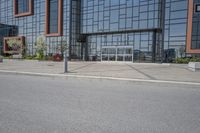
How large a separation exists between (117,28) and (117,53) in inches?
207

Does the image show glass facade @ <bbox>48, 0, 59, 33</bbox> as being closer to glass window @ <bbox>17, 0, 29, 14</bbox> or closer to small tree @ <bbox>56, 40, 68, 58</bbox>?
small tree @ <bbox>56, 40, 68, 58</bbox>

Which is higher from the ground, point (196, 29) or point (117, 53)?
point (196, 29)

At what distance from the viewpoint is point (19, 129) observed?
423cm

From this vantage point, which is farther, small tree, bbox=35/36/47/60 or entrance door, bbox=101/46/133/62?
small tree, bbox=35/36/47/60

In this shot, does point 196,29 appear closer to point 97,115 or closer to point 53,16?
point 97,115

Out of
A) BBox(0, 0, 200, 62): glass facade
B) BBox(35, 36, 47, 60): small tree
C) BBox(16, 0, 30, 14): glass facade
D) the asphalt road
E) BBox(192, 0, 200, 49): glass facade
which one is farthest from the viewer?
BBox(16, 0, 30, 14): glass facade

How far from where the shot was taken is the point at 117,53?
136ft

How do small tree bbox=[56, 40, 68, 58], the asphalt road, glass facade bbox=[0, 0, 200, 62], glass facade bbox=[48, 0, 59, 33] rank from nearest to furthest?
the asphalt road < glass facade bbox=[0, 0, 200, 62] < small tree bbox=[56, 40, 68, 58] < glass facade bbox=[48, 0, 59, 33]

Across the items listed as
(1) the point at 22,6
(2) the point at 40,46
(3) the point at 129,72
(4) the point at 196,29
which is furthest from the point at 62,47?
(3) the point at 129,72

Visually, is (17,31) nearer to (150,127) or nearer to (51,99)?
(51,99)

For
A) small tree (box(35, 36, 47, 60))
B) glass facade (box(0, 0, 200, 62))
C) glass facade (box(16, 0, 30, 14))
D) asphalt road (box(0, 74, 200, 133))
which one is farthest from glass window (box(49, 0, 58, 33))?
asphalt road (box(0, 74, 200, 133))

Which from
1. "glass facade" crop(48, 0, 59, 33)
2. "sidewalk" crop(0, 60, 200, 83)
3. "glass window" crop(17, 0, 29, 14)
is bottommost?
"sidewalk" crop(0, 60, 200, 83)

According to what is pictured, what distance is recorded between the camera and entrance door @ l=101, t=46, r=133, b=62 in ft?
133

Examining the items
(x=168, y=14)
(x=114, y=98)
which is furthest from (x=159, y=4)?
(x=114, y=98)
